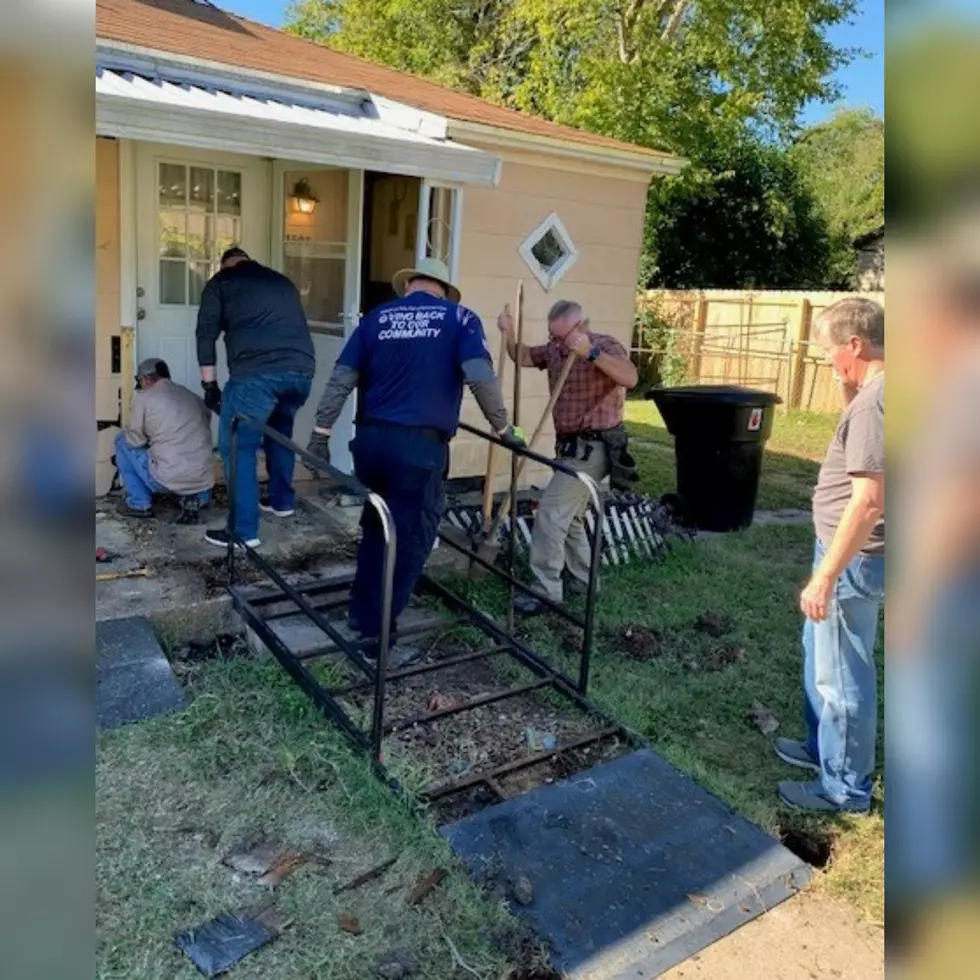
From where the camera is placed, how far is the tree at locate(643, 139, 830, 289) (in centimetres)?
2092

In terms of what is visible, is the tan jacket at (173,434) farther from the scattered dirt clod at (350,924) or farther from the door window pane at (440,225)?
the scattered dirt clod at (350,924)

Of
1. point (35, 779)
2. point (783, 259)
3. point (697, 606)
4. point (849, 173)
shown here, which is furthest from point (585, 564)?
point (849, 173)

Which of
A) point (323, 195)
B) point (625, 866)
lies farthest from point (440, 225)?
point (625, 866)

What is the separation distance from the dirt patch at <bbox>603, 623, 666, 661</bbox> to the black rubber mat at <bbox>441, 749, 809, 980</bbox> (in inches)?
50.2

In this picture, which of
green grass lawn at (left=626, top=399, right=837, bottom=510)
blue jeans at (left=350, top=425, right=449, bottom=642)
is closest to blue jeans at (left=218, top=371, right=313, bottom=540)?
blue jeans at (left=350, top=425, right=449, bottom=642)

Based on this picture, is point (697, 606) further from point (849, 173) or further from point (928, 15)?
point (849, 173)

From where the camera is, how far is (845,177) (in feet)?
108

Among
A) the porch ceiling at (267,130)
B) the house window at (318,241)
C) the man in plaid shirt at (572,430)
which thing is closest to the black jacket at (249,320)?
the porch ceiling at (267,130)

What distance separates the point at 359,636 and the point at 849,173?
34.5m

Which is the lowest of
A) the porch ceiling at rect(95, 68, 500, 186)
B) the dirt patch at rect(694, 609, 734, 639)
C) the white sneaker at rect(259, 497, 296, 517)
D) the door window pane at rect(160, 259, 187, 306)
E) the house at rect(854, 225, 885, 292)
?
the dirt patch at rect(694, 609, 734, 639)

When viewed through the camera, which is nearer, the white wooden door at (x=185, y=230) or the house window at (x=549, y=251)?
the white wooden door at (x=185, y=230)

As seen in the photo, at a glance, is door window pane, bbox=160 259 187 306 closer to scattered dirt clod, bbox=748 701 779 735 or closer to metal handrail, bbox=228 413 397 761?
metal handrail, bbox=228 413 397 761

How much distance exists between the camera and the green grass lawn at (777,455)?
885 centimetres

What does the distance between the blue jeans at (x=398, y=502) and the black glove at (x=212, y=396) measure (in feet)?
5.54
